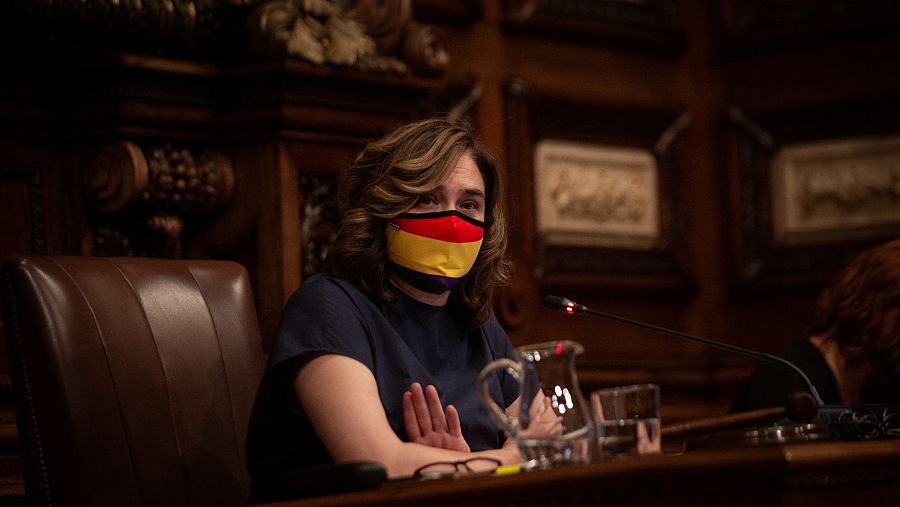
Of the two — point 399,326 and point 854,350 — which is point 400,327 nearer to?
point 399,326

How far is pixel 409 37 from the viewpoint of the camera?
3.21m

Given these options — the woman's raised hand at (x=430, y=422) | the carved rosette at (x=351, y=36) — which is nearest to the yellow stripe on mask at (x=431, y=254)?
the woman's raised hand at (x=430, y=422)

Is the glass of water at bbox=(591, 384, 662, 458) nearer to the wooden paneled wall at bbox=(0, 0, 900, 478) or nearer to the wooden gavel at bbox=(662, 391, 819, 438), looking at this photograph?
the wooden gavel at bbox=(662, 391, 819, 438)

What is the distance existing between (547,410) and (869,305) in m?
1.57

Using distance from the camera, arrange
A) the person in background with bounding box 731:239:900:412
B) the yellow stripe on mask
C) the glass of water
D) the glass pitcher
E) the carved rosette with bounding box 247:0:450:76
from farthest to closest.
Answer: the person in background with bounding box 731:239:900:412
the carved rosette with bounding box 247:0:450:76
the yellow stripe on mask
the glass of water
the glass pitcher

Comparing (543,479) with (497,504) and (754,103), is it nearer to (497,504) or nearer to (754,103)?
(497,504)

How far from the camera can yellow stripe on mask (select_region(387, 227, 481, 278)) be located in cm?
236

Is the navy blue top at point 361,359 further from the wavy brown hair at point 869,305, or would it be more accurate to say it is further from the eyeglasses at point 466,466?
the wavy brown hair at point 869,305

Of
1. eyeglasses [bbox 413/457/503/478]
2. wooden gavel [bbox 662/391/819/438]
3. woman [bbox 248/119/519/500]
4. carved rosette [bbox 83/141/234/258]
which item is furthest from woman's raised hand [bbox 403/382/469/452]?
carved rosette [bbox 83/141/234/258]

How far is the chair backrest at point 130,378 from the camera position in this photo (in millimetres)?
2119

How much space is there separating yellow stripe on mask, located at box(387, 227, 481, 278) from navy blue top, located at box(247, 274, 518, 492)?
0.32ft

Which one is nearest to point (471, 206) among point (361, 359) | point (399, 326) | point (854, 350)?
point (399, 326)

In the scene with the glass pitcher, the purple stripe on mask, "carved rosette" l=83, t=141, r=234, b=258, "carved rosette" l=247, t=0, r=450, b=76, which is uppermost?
"carved rosette" l=247, t=0, r=450, b=76

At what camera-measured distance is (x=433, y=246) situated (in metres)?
2.36
